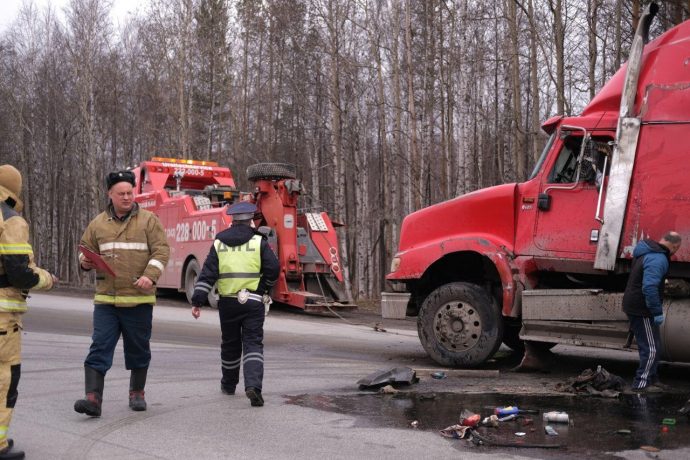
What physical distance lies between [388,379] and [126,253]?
2812 mm

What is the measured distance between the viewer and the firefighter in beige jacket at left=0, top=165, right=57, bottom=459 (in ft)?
15.6

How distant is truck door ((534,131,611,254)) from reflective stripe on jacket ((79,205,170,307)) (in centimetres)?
427

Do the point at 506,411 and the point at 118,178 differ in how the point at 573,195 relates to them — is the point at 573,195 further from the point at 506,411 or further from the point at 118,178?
the point at 118,178

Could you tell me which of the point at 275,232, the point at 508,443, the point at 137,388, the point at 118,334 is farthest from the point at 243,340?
the point at 275,232

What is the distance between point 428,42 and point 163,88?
18.3 metres

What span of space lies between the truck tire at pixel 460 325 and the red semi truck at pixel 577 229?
0.04 ft

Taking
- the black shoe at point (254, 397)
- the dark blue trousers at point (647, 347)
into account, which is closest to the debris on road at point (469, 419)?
the black shoe at point (254, 397)

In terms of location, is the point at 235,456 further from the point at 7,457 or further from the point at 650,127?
the point at 650,127

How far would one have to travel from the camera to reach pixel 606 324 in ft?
25.9

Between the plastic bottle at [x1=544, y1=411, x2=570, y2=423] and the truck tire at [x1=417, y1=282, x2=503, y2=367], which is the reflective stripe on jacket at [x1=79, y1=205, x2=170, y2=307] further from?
the truck tire at [x1=417, y1=282, x2=503, y2=367]

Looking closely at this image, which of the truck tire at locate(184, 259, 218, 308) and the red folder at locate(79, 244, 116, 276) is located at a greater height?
the red folder at locate(79, 244, 116, 276)

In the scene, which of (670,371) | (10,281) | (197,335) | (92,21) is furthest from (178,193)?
(92,21)

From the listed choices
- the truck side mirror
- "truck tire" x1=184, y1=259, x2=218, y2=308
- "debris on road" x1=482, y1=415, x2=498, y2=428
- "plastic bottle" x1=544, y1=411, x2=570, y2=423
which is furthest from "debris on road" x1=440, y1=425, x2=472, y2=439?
"truck tire" x1=184, y1=259, x2=218, y2=308

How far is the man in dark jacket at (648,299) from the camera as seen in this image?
7.12 metres
